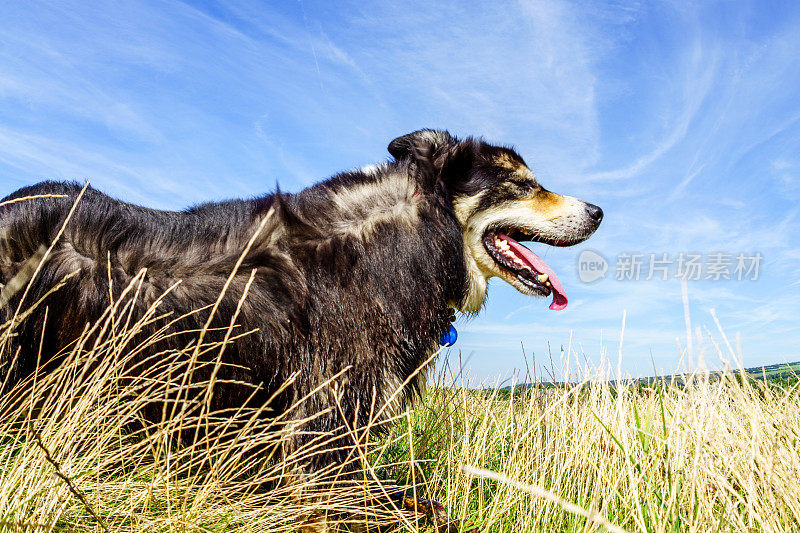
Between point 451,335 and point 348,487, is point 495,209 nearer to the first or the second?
point 451,335

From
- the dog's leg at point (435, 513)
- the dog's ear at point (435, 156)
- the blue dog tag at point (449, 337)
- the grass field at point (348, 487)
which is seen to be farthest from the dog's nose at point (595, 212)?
the dog's leg at point (435, 513)

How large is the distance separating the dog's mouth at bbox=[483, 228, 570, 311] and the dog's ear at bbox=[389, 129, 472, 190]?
22.1 inches

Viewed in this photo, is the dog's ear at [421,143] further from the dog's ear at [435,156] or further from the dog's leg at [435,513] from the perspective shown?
the dog's leg at [435,513]

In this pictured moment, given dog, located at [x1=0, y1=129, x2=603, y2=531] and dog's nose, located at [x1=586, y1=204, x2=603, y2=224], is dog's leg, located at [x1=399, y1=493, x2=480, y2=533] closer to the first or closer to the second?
dog, located at [x1=0, y1=129, x2=603, y2=531]

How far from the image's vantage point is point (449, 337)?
3.96m

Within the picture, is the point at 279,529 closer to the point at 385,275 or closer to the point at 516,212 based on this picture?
the point at 385,275

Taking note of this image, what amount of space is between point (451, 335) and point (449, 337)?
2cm

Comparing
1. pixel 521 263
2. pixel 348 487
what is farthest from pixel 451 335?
pixel 348 487

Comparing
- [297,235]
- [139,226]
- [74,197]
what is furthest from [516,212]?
[74,197]

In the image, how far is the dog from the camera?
327 centimetres

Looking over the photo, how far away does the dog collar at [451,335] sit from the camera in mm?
3902

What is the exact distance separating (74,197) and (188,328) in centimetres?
118

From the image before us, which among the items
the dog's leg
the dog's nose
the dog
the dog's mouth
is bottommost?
the dog's leg

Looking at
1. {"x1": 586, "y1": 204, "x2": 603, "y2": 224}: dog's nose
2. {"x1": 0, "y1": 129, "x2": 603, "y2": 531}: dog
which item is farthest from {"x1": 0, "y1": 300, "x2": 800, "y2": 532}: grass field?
{"x1": 586, "y1": 204, "x2": 603, "y2": 224}: dog's nose
